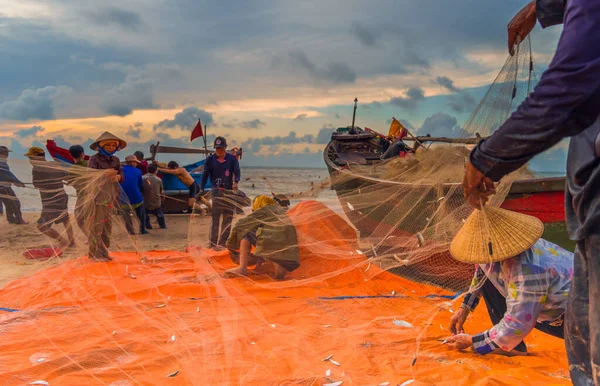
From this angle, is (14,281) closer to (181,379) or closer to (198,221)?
(198,221)

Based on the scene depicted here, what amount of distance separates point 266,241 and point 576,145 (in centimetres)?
411

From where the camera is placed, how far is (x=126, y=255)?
21.7 ft

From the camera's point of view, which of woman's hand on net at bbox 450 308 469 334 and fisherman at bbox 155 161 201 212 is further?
fisherman at bbox 155 161 201 212

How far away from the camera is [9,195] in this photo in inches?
225

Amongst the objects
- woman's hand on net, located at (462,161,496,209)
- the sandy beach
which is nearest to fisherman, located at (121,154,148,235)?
the sandy beach

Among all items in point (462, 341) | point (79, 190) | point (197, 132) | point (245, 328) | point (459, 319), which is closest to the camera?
point (462, 341)

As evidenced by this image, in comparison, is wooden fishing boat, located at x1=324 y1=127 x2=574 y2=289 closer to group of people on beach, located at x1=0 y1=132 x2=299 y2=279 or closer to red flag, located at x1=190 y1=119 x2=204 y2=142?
group of people on beach, located at x1=0 y1=132 x2=299 y2=279

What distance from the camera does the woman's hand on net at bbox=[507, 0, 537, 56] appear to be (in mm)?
2152

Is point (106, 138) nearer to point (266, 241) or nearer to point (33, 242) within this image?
point (33, 242)

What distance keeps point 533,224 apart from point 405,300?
2.19 metres

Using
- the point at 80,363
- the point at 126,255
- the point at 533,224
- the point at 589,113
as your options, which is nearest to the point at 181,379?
the point at 80,363

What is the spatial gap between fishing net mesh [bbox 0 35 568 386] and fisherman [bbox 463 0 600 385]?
4.79ft

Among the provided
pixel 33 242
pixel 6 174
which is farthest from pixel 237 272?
pixel 6 174

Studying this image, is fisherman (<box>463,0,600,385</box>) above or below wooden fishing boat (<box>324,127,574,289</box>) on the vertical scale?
above
